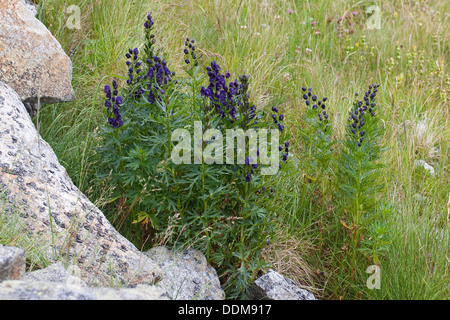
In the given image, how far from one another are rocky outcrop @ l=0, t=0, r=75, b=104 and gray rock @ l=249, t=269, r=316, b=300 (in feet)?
7.19

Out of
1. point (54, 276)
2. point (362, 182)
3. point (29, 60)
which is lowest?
point (54, 276)

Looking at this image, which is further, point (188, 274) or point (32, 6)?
point (32, 6)

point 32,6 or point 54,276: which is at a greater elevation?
point 32,6

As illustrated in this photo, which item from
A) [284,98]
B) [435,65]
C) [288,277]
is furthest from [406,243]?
[435,65]

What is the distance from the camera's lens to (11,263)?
2.38 metres

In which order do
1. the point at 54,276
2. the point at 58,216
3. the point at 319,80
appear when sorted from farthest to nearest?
the point at 319,80 < the point at 58,216 < the point at 54,276

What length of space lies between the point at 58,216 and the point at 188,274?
0.91m

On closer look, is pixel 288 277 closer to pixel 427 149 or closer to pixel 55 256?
pixel 55 256

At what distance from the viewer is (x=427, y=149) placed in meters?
4.76

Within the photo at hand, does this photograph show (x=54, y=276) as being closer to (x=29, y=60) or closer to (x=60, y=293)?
(x=60, y=293)

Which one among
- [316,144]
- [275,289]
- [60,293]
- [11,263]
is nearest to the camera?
[60,293]

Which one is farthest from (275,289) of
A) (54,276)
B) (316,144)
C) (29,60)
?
(29,60)

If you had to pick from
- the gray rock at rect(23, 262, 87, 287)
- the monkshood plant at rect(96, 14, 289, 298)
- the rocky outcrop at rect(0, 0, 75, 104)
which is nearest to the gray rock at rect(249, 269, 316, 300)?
the monkshood plant at rect(96, 14, 289, 298)

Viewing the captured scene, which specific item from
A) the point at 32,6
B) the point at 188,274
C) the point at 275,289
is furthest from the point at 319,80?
the point at 32,6
